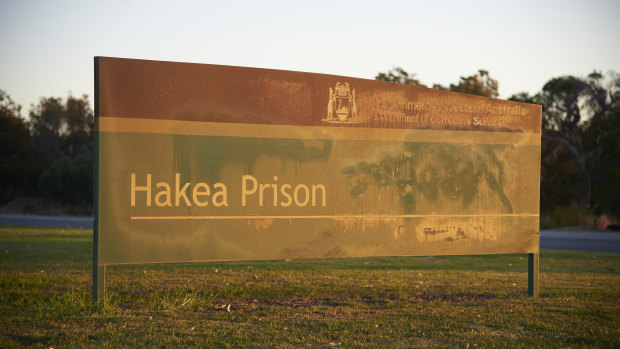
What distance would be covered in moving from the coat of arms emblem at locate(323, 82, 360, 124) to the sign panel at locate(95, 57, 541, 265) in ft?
0.07

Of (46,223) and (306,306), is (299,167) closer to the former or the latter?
(306,306)

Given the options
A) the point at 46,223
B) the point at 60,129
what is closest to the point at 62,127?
the point at 60,129

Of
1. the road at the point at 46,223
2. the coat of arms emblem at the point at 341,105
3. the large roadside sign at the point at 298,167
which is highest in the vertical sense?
the coat of arms emblem at the point at 341,105

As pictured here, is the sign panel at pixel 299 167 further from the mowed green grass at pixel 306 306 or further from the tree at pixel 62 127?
the tree at pixel 62 127

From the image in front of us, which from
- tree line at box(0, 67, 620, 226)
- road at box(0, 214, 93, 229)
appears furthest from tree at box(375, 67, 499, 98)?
road at box(0, 214, 93, 229)

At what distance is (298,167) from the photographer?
307 inches

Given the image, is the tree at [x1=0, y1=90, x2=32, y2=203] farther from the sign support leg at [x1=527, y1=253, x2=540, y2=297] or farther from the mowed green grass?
the sign support leg at [x1=527, y1=253, x2=540, y2=297]

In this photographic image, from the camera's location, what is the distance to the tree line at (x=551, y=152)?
30.0 meters

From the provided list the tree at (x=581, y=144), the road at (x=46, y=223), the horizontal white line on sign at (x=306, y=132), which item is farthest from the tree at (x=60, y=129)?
the horizontal white line on sign at (x=306, y=132)

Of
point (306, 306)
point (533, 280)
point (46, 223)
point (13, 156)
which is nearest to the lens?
point (306, 306)

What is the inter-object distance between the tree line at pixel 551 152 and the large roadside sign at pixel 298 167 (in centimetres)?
2078

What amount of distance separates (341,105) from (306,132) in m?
0.68

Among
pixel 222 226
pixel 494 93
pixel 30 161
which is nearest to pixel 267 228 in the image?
pixel 222 226

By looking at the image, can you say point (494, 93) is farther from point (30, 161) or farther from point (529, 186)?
point (30, 161)
